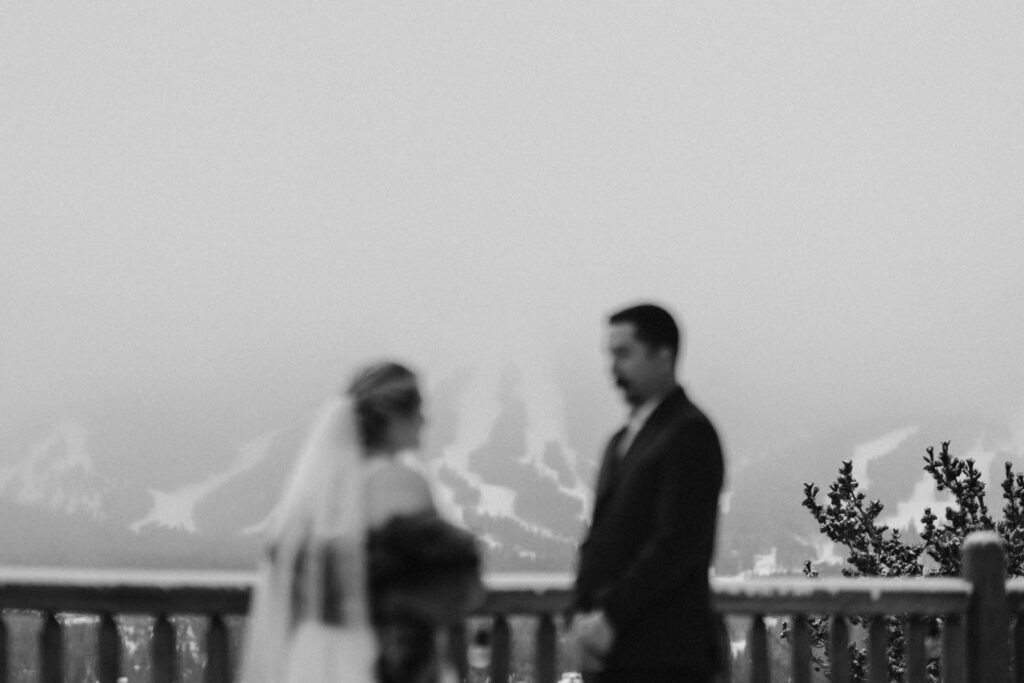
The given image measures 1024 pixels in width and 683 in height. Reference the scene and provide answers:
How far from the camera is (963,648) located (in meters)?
5.47

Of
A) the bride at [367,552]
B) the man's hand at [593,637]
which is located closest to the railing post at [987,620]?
the man's hand at [593,637]

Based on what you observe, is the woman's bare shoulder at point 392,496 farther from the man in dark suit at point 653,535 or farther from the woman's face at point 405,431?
the man in dark suit at point 653,535

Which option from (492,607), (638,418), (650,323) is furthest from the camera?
(492,607)

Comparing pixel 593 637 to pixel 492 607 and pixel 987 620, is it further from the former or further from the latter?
pixel 987 620

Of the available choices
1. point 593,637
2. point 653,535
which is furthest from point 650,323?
point 593,637

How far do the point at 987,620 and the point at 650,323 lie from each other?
96.7 inches

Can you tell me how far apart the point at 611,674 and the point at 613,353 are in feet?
3.16

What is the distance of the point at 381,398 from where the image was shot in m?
3.62

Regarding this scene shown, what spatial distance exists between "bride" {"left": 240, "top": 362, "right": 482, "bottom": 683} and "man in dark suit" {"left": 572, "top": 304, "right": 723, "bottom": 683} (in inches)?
17.2

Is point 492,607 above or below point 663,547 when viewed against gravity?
below

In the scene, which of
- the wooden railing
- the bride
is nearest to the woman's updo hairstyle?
the bride

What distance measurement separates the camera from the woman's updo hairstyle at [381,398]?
362cm

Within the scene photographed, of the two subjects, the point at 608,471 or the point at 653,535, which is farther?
the point at 608,471

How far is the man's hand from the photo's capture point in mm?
3857
